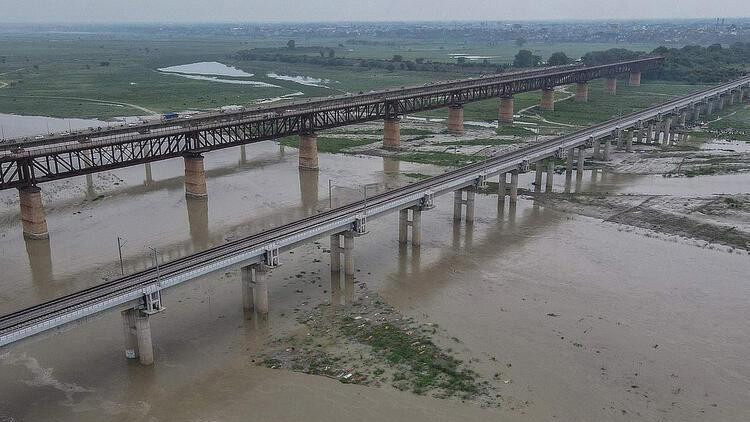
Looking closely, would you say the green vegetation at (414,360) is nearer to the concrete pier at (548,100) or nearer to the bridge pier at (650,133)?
the bridge pier at (650,133)

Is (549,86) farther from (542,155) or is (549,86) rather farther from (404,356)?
(404,356)

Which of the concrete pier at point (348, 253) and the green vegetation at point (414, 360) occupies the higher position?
the concrete pier at point (348, 253)

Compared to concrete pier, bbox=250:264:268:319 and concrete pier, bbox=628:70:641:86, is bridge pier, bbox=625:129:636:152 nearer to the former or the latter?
concrete pier, bbox=250:264:268:319

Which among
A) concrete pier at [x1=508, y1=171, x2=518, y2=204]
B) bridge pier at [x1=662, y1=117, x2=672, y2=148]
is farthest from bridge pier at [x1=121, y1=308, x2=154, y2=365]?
→ bridge pier at [x1=662, y1=117, x2=672, y2=148]

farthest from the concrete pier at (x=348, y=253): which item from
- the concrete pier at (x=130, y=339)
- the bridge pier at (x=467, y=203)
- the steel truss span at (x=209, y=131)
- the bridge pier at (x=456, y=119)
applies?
the bridge pier at (x=456, y=119)

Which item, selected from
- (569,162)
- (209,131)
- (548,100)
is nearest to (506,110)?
(548,100)

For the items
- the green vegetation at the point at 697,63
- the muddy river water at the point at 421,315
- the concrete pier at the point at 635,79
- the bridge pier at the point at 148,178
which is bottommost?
the muddy river water at the point at 421,315
